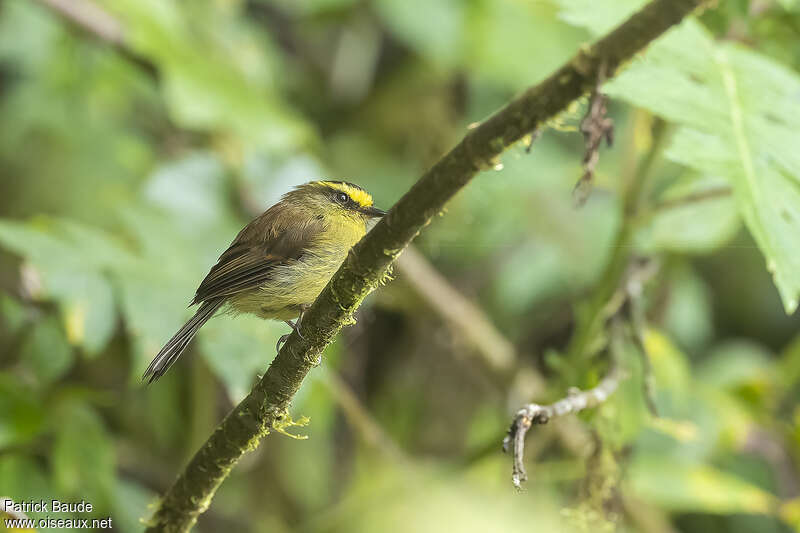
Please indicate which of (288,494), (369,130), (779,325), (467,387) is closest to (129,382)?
(288,494)

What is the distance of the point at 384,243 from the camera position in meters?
1.05

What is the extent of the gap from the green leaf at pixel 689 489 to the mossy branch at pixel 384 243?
1723mm

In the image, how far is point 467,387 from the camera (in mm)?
3756

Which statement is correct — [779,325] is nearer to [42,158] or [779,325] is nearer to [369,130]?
[369,130]

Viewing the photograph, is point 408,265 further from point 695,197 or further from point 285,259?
point 285,259

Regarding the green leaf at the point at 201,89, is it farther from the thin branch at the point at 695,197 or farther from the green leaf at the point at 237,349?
the thin branch at the point at 695,197

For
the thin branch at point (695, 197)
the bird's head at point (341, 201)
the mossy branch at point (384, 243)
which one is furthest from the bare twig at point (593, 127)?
the thin branch at point (695, 197)

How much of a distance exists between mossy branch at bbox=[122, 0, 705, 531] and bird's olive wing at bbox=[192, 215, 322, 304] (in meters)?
0.35

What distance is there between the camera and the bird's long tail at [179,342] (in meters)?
1.50

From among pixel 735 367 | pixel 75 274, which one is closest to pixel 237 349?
pixel 75 274

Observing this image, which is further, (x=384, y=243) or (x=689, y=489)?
(x=689, y=489)

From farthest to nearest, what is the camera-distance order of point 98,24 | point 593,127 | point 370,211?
point 98,24
point 370,211
point 593,127

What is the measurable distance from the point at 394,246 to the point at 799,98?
1126 millimetres

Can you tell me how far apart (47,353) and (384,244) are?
67.6 inches
